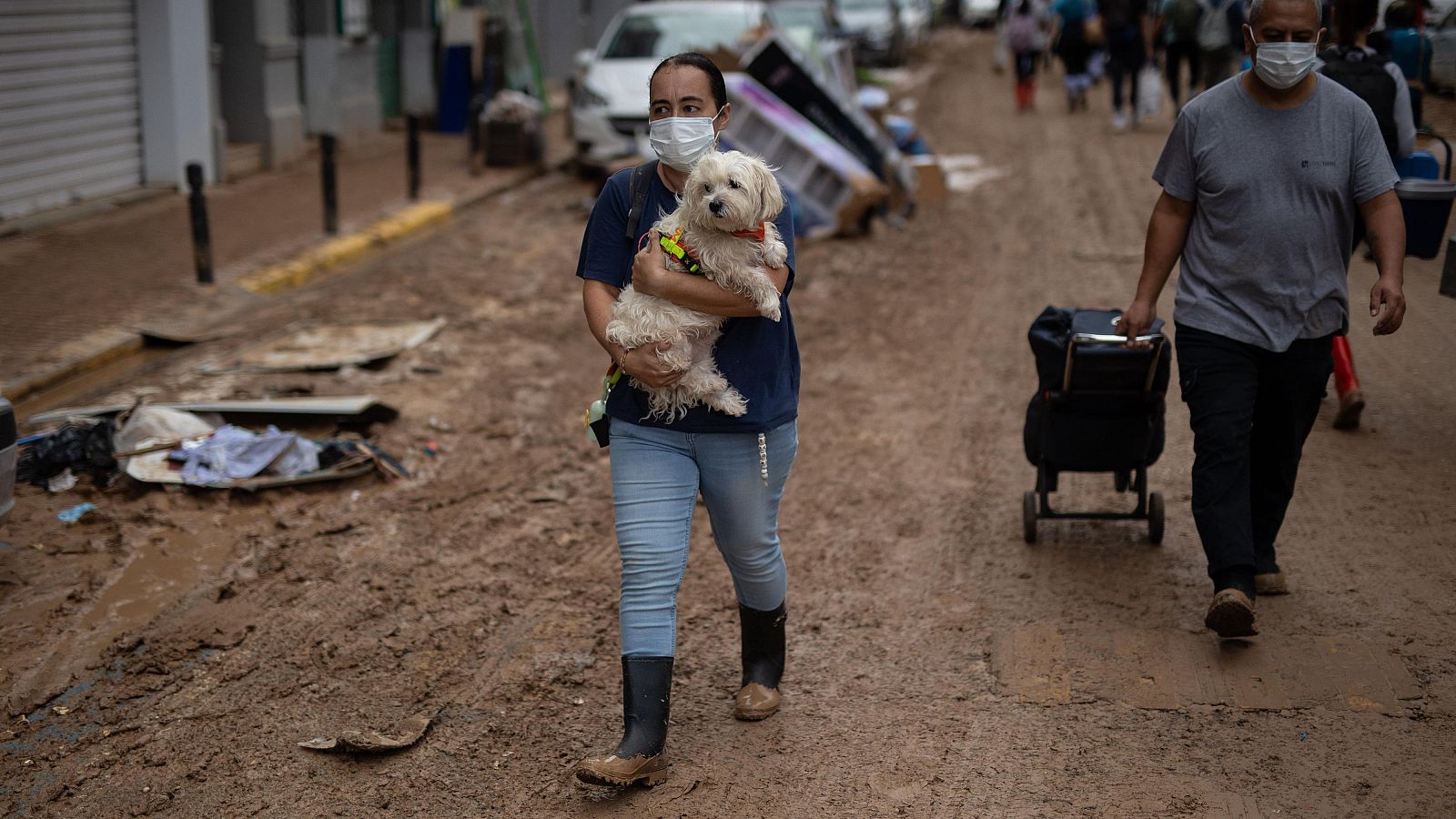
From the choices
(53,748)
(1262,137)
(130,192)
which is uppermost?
(1262,137)

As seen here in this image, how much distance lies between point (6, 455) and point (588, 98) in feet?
37.8

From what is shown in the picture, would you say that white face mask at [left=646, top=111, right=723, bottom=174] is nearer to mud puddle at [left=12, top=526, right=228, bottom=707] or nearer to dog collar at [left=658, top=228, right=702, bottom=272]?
dog collar at [left=658, top=228, right=702, bottom=272]

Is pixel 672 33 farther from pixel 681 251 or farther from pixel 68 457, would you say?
pixel 681 251

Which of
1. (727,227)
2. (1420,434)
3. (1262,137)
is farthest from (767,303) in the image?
(1420,434)

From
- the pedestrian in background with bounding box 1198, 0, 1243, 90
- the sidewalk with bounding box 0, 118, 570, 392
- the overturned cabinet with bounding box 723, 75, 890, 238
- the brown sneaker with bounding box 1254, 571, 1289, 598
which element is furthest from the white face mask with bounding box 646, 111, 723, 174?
the pedestrian in background with bounding box 1198, 0, 1243, 90

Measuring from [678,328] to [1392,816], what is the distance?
7.48ft

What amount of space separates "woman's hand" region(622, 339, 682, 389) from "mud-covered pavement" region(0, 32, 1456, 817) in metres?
1.17

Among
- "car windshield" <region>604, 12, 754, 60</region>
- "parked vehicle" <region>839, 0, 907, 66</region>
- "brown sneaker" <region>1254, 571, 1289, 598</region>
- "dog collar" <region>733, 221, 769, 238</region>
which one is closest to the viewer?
"dog collar" <region>733, 221, 769, 238</region>

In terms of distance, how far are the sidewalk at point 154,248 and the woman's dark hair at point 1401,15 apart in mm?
7903

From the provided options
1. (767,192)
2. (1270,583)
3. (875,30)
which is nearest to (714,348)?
(767,192)

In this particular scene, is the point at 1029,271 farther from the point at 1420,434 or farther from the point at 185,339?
the point at 185,339

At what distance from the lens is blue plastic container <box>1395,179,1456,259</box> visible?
218 inches

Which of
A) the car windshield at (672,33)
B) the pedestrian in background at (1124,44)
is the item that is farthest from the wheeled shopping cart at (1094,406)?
the pedestrian in background at (1124,44)

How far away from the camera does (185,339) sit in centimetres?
901
